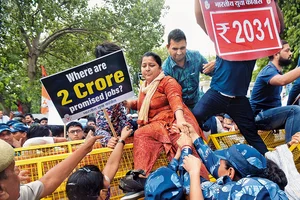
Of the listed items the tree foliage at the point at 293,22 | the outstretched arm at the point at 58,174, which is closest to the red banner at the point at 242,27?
the outstretched arm at the point at 58,174

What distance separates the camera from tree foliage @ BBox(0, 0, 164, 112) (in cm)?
1013

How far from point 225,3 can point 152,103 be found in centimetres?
123

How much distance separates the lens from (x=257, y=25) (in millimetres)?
3039

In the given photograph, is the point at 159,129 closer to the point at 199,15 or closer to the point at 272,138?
the point at 199,15

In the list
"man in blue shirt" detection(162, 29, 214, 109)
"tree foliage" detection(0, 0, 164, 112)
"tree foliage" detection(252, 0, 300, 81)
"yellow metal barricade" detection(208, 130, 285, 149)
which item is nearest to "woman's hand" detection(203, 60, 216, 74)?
"man in blue shirt" detection(162, 29, 214, 109)

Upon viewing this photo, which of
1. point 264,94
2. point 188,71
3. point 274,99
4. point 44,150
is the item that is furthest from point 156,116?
point 274,99

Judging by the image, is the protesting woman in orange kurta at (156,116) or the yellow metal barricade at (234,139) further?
the yellow metal barricade at (234,139)

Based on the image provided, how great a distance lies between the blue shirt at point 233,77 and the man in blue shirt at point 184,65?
0.16m

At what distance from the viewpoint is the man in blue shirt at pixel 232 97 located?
3.04 meters

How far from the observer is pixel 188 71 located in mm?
3336

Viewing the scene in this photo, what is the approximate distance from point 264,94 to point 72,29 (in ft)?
36.0

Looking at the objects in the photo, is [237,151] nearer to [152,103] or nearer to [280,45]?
[152,103]

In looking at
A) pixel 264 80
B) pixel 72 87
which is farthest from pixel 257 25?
pixel 72 87

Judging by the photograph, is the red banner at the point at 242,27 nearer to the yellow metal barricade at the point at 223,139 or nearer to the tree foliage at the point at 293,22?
the yellow metal barricade at the point at 223,139
